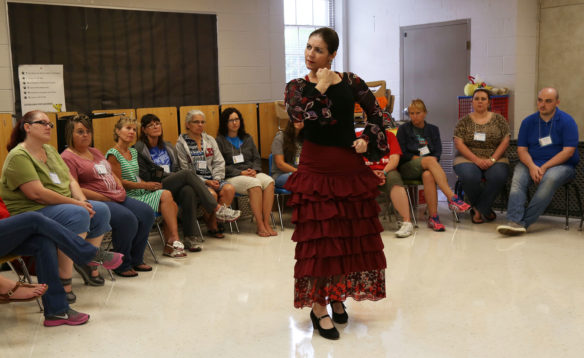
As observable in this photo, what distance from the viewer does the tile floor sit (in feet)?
10.2

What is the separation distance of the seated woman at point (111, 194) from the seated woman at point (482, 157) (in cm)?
315

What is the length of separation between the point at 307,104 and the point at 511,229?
123 inches

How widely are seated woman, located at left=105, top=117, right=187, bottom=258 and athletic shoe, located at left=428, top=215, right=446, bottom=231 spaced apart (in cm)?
233

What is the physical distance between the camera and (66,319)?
138 inches

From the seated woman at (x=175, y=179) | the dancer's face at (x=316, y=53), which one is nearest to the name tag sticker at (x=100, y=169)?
the seated woman at (x=175, y=179)

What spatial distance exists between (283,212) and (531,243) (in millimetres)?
2664

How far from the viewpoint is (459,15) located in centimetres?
784

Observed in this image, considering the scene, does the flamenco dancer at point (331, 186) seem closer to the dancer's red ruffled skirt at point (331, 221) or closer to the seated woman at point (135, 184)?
the dancer's red ruffled skirt at point (331, 221)

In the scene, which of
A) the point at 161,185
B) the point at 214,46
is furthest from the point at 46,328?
the point at 214,46

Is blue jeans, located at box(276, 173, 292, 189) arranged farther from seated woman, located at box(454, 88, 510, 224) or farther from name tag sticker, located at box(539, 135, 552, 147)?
name tag sticker, located at box(539, 135, 552, 147)

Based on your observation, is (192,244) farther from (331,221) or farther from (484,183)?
(484,183)

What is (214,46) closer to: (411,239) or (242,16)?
(242,16)

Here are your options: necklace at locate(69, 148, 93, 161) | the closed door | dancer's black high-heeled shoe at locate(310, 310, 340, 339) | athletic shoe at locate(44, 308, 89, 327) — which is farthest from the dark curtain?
dancer's black high-heeled shoe at locate(310, 310, 340, 339)

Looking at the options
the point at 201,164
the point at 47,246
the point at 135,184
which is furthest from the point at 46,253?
the point at 201,164
